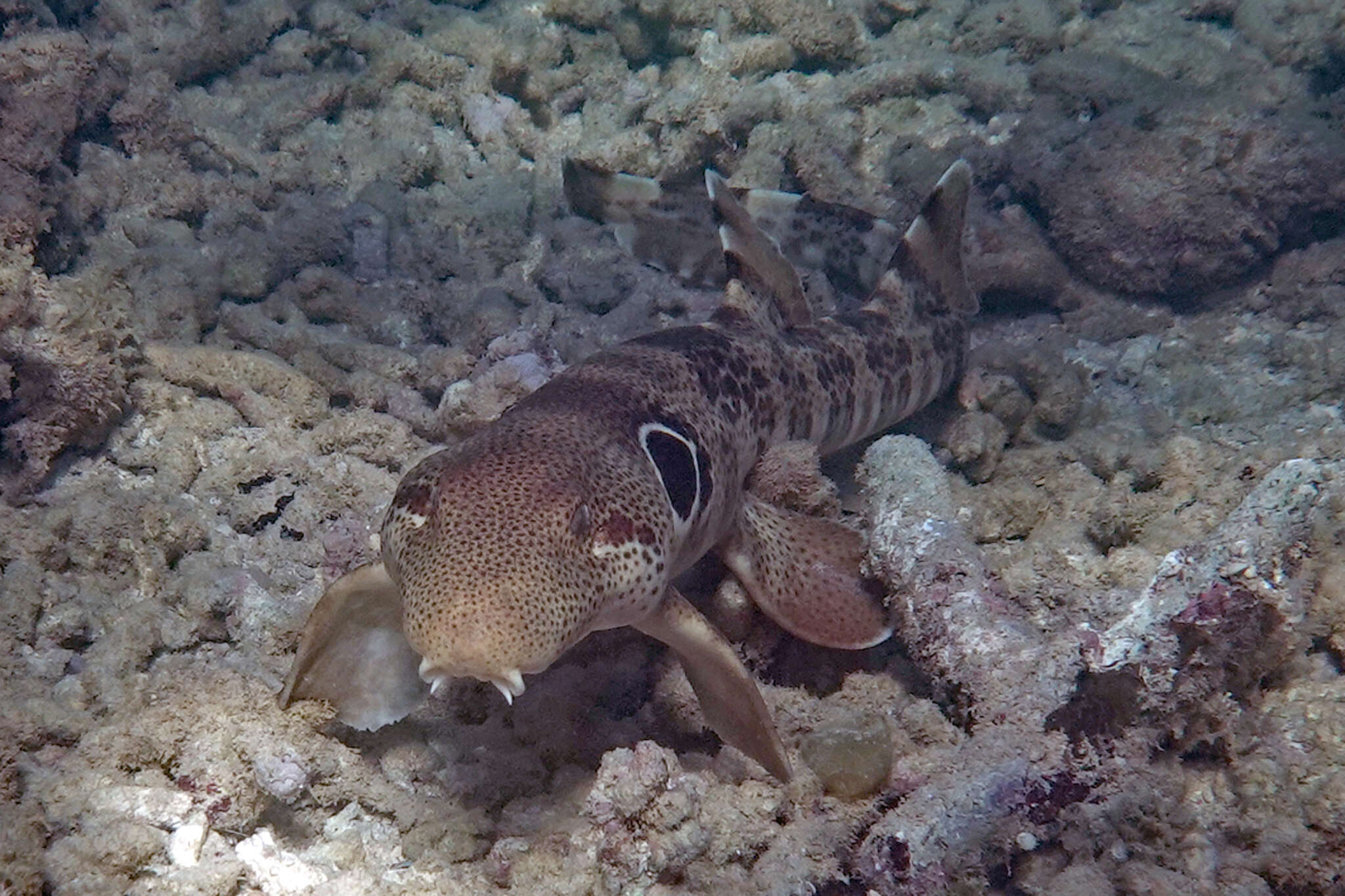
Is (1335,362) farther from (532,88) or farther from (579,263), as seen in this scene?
(532,88)

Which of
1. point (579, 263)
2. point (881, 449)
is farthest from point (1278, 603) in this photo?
point (579, 263)

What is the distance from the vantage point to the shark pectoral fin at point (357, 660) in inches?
143

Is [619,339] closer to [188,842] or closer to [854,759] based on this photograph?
[854,759]

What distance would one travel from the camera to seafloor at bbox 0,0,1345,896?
326 centimetres

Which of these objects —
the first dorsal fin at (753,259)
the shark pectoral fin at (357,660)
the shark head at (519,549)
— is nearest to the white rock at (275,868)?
the shark pectoral fin at (357,660)

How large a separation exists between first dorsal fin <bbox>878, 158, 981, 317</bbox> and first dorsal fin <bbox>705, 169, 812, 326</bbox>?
991mm

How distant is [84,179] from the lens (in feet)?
21.8

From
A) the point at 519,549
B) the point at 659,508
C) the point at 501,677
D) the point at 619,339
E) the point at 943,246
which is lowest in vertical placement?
the point at 619,339

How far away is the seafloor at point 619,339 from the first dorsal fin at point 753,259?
4.20 feet

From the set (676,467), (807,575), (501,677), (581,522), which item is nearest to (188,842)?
(501,677)

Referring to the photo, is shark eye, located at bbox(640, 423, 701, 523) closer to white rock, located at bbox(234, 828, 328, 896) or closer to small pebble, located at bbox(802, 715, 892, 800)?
small pebble, located at bbox(802, 715, 892, 800)

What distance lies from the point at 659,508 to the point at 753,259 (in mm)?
2477

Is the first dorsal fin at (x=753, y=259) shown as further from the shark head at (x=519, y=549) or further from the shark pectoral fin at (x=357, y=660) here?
the shark pectoral fin at (x=357, y=660)

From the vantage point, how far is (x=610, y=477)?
358 centimetres
